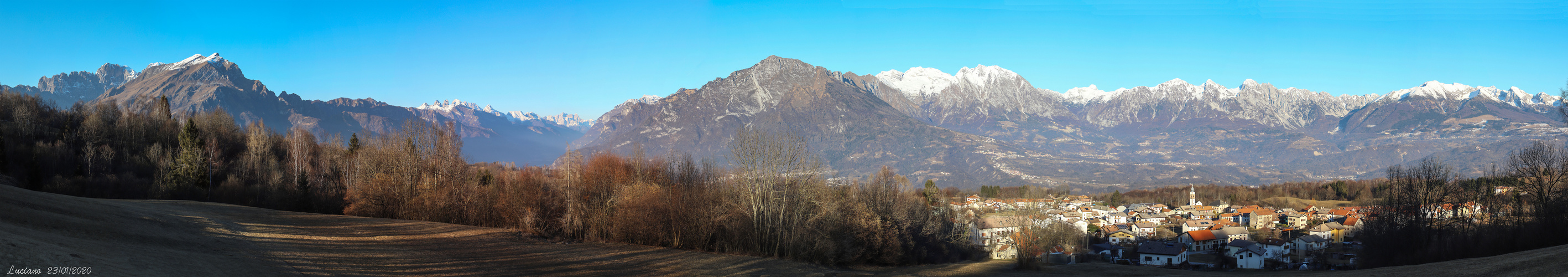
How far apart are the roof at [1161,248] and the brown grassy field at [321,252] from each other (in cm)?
3543

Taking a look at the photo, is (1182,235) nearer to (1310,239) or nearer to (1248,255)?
(1310,239)

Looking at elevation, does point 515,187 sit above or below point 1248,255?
above

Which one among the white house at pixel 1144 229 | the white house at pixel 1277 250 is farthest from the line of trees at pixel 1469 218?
the white house at pixel 1144 229

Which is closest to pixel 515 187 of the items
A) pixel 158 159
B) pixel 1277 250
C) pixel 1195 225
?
pixel 158 159

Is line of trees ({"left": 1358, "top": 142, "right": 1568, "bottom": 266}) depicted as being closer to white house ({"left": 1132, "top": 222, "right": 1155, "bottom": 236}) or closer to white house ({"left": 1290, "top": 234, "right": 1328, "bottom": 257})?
white house ({"left": 1290, "top": 234, "right": 1328, "bottom": 257})

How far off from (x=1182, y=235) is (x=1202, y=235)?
488 centimetres

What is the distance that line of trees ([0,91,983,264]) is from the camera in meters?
34.2

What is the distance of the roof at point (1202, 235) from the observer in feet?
272

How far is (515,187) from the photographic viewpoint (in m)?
43.0

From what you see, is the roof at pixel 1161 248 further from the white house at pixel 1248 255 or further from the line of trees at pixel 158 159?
the line of trees at pixel 158 159

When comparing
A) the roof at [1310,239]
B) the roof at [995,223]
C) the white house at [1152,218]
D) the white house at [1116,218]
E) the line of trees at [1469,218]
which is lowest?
the white house at [1116,218]

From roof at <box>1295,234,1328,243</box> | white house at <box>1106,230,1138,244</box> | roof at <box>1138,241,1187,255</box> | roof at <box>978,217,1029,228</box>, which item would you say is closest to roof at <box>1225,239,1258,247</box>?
roof at <box>1138,241,1187,255</box>

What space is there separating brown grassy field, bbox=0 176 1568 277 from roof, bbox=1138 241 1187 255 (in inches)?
1395

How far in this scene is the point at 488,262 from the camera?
78.1 feet
